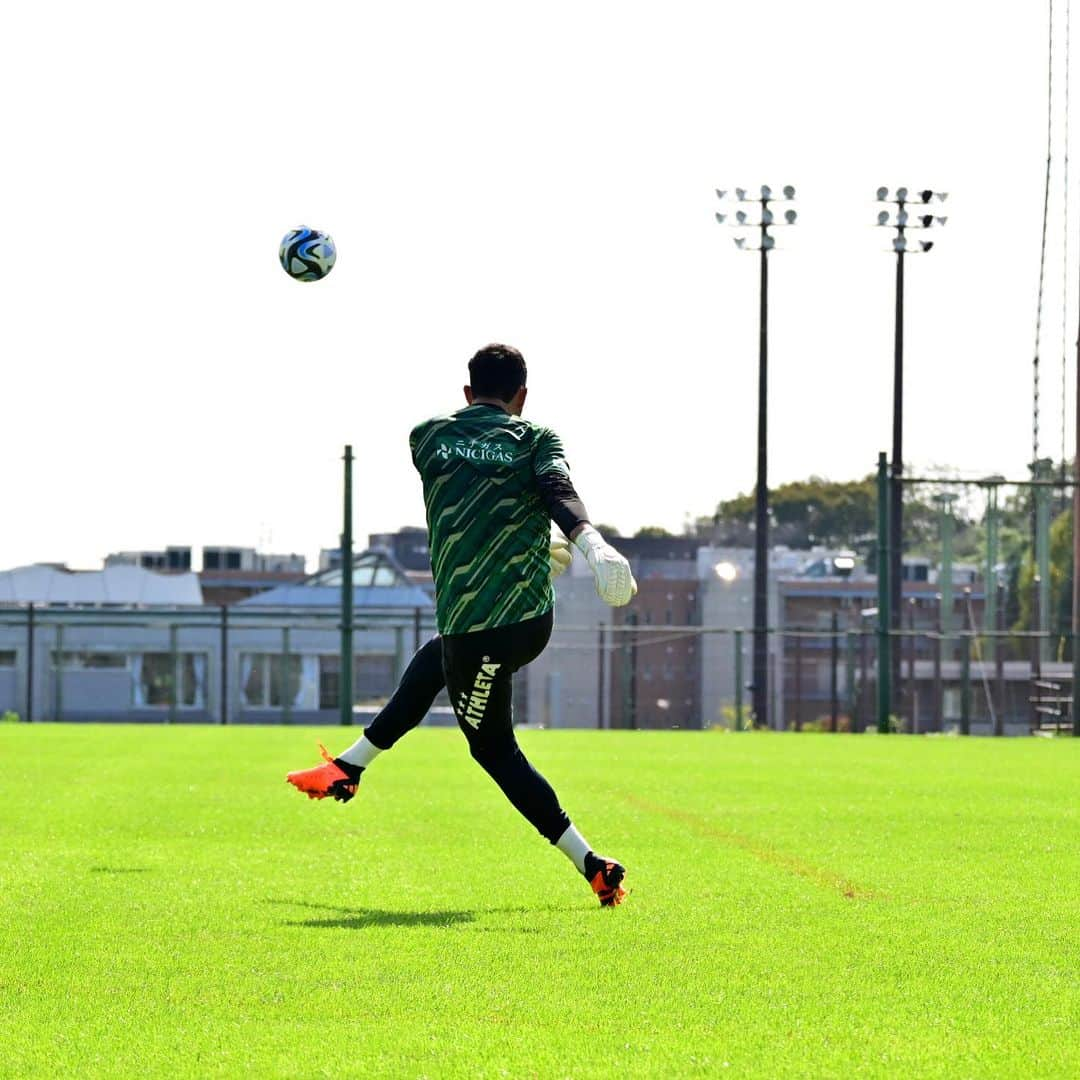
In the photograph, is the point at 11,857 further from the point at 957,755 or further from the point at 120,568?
the point at 120,568

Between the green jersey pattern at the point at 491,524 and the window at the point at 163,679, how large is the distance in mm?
30651

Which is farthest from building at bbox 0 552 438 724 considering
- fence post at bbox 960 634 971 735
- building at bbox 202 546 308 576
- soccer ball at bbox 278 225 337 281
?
building at bbox 202 546 308 576

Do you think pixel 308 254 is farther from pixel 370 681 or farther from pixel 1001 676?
pixel 370 681

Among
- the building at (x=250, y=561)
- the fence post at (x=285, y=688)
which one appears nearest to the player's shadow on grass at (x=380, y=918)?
the fence post at (x=285, y=688)

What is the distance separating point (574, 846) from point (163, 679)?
33743 millimetres

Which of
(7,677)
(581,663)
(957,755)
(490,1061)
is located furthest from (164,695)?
(490,1061)

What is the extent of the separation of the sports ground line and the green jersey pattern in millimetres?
1357

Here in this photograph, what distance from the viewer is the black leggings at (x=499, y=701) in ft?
20.4

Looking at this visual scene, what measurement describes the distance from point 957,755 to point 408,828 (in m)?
8.07

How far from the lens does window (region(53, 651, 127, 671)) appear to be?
35438mm

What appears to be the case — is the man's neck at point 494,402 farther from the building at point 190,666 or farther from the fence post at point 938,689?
the building at point 190,666

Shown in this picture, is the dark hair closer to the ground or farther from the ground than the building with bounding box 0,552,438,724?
farther from the ground

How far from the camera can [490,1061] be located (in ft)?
12.1

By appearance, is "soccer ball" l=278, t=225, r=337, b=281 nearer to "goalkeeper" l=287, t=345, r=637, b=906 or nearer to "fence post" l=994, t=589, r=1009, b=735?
"goalkeeper" l=287, t=345, r=637, b=906
